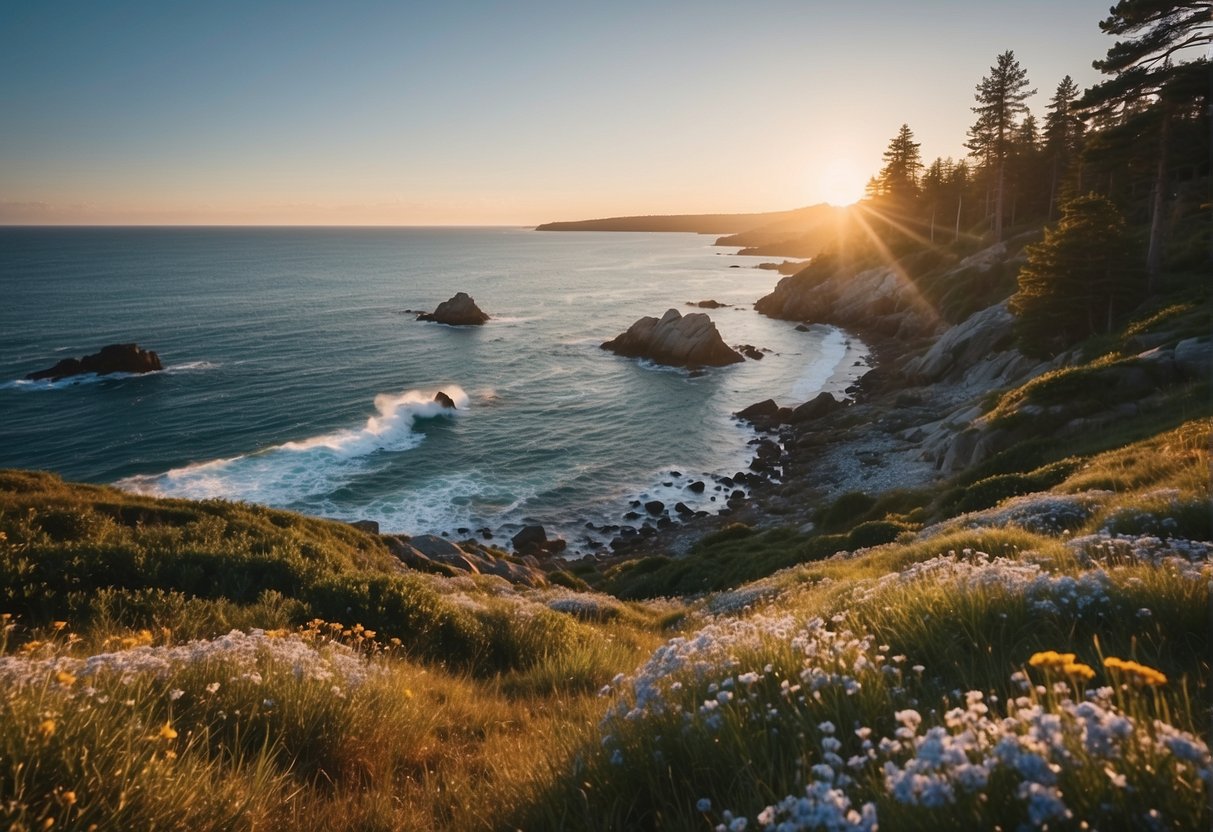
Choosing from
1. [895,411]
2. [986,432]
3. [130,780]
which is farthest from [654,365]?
[130,780]

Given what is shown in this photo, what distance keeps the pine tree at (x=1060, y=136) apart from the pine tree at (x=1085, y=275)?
3992cm

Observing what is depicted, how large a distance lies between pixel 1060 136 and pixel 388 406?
7319 cm

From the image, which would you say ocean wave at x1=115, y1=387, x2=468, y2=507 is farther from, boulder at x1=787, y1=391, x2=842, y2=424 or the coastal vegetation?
boulder at x1=787, y1=391, x2=842, y2=424

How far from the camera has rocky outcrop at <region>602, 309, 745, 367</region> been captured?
74.2 metres

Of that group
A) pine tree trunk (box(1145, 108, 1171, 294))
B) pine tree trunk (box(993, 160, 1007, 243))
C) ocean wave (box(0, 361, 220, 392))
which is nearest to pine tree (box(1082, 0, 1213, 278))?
pine tree trunk (box(1145, 108, 1171, 294))

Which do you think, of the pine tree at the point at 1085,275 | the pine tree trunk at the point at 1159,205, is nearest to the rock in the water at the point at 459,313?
the pine tree at the point at 1085,275

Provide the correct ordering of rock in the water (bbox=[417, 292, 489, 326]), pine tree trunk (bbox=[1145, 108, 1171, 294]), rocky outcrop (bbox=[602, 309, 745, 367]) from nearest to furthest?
pine tree trunk (bbox=[1145, 108, 1171, 294])
rocky outcrop (bbox=[602, 309, 745, 367])
rock in the water (bbox=[417, 292, 489, 326])

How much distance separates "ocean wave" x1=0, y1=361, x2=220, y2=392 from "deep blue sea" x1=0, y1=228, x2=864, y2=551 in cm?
33

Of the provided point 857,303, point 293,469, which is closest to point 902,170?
point 857,303

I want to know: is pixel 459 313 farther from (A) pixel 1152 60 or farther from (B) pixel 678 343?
(A) pixel 1152 60

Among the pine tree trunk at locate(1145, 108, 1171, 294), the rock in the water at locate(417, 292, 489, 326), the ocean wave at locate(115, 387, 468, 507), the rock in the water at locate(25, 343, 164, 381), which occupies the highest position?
the pine tree trunk at locate(1145, 108, 1171, 294)

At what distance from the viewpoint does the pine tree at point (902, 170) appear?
99.0 metres

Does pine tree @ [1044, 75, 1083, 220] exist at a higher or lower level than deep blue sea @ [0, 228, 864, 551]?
higher

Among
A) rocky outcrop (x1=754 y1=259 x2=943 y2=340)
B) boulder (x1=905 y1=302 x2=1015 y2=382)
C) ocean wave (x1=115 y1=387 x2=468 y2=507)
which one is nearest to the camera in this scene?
ocean wave (x1=115 y1=387 x2=468 y2=507)
